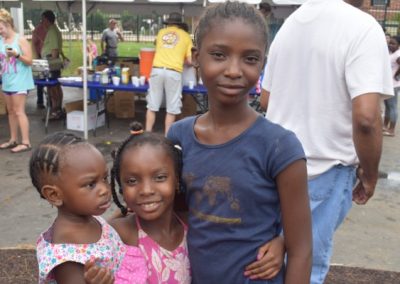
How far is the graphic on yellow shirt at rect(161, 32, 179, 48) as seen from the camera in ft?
24.8

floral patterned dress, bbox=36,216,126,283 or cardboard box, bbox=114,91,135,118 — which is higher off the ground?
floral patterned dress, bbox=36,216,126,283

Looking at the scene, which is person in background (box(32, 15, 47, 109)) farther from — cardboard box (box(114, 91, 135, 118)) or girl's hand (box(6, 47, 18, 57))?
girl's hand (box(6, 47, 18, 57))

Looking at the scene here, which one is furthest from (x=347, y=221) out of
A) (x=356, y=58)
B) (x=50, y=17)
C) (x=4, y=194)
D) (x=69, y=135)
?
(x=50, y=17)

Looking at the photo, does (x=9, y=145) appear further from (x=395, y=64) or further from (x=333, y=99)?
(x=395, y=64)

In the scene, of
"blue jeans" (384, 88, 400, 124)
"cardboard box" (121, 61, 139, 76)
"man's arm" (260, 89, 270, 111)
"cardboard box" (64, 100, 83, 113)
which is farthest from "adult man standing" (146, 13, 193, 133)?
"man's arm" (260, 89, 270, 111)

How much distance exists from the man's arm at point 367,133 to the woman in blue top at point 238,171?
763 mm

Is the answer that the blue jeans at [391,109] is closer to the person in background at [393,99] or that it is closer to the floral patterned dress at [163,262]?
the person in background at [393,99]

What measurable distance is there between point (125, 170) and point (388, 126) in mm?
8474

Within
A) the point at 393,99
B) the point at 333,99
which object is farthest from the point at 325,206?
the point at 393,99

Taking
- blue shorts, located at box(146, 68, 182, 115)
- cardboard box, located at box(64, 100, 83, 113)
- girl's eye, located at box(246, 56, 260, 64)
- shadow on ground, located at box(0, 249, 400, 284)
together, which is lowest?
shadow on ground, located at box(0, 249, 400, 284)

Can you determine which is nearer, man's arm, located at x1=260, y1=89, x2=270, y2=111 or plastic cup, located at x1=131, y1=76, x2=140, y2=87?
man's arm, located at x1=260, y1=89, x2=270, y2=111

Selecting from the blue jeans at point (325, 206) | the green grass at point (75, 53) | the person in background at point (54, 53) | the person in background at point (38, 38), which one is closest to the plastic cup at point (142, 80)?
the person in background at point (54, 53)

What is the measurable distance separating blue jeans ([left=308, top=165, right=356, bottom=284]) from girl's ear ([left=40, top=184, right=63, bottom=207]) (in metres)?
1.16

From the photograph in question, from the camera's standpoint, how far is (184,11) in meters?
10.9
